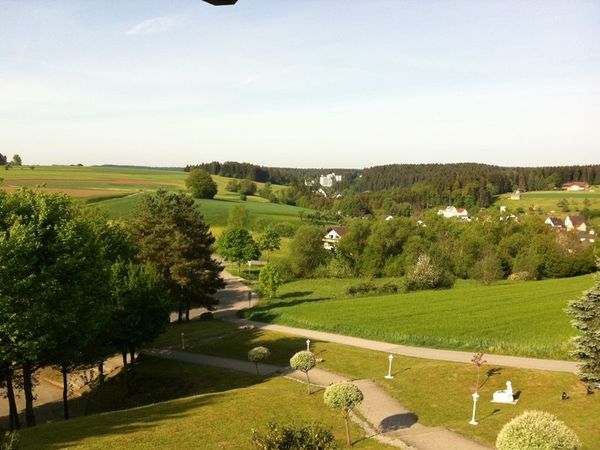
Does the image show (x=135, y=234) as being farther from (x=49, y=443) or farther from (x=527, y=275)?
(x=527, y=275)

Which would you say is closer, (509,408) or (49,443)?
(49,443)

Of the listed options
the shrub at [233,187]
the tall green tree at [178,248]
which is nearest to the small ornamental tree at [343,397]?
the tall green tree at [178,248]

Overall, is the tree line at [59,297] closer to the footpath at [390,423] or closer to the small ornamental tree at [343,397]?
the footpath at [390,423]

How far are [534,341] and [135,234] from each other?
35344 millimetres

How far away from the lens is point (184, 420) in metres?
18.7

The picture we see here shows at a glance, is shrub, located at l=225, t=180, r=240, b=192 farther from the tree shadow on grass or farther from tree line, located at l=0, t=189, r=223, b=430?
the tree shadow on grass

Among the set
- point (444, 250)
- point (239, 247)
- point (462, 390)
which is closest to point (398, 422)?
point (462, 390)

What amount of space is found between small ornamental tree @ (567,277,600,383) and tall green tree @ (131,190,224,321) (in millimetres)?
30638

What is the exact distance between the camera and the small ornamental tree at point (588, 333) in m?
20.4

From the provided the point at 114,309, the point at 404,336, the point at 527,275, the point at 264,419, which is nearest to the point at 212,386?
the point at 114,309

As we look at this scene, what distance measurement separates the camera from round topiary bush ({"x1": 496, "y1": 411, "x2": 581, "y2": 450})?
11.6 meters

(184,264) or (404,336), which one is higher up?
(184,264)

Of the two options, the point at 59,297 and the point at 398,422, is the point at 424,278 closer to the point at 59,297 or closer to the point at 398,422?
the point at 398,422

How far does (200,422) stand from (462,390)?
1231 cm
